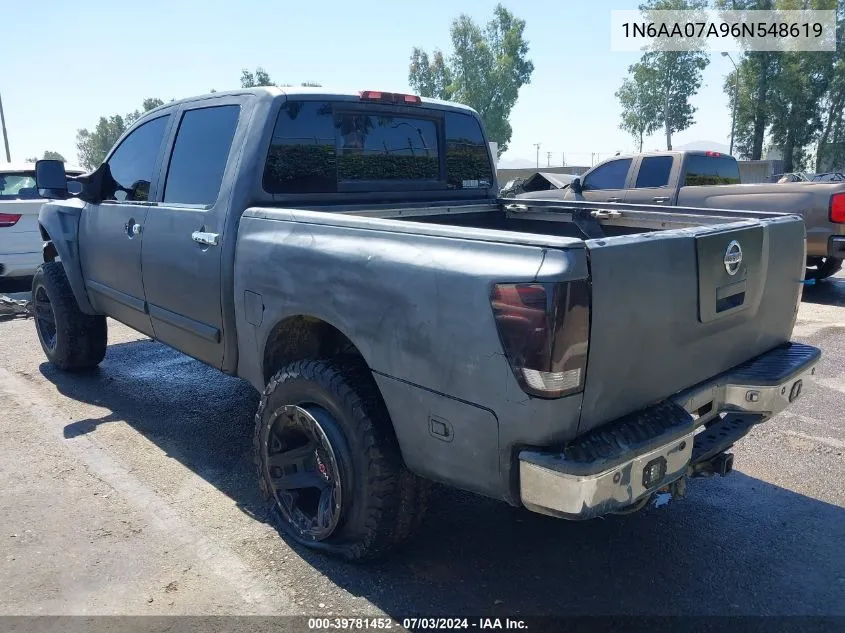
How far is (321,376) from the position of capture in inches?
109

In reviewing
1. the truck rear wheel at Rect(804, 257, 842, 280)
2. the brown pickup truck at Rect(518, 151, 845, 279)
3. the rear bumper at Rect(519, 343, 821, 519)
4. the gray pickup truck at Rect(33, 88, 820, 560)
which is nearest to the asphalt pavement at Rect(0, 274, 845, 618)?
the gray pickup truck at Rect(33, 88, 820, 560)

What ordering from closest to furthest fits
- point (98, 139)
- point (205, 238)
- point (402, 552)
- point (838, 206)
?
point (402, 552) → point (205, 238) → point (838, 206) → point (98, 139)

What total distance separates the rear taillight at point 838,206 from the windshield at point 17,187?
998 centimetres

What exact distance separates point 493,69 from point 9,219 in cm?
5848

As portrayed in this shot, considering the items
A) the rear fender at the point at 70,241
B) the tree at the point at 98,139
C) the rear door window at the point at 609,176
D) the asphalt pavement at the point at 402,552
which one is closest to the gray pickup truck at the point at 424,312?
the asphalt pavement at the point at 402,552

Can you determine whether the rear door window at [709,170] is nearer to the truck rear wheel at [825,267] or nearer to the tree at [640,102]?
the truck rear wheel at [825,267]

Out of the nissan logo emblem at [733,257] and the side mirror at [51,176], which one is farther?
the side mirror at [51,176]

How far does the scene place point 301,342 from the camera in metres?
3.23

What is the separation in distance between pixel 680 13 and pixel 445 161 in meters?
44.1

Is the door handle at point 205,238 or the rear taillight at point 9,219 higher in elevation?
the rear taillight at point 9,219

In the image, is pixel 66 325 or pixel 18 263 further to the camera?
pixel 18 263

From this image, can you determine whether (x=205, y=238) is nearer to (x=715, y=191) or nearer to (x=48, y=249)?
(x=48, y=249)

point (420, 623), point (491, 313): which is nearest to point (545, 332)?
point (491, 313)

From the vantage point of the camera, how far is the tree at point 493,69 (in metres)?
60.9
